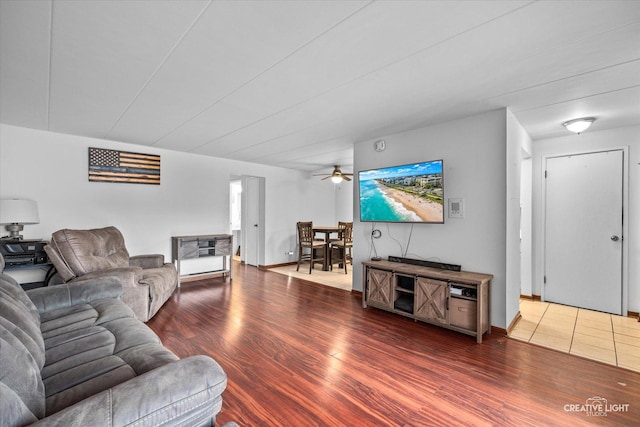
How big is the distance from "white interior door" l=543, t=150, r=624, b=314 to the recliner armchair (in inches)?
202

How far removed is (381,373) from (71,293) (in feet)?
8.23

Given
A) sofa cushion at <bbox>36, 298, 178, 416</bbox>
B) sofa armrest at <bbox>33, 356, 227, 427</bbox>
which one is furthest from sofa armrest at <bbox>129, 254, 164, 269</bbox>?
sofa armrest at <bbox>33, 356, 227, 427</bbox>

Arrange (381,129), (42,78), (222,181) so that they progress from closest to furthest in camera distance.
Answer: (42,78) → (381,129) → (222,181)

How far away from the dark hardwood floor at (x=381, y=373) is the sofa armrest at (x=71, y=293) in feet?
2.46

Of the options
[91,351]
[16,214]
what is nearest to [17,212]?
[16,214]

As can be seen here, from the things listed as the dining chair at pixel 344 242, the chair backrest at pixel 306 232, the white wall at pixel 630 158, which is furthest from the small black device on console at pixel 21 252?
the white wall at pixel 630 158

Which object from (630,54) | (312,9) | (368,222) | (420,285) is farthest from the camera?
(368,222)

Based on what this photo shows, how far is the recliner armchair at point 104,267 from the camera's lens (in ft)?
10.0

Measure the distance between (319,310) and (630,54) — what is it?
11.8 ft

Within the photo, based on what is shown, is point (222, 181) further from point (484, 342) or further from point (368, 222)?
point (484, 342)

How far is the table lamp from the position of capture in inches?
127

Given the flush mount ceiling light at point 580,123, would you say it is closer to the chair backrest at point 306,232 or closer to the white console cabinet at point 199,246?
the chair backrest at point 306,232

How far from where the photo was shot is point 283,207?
6.88 meters

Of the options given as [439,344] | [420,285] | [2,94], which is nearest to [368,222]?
[420,285]
